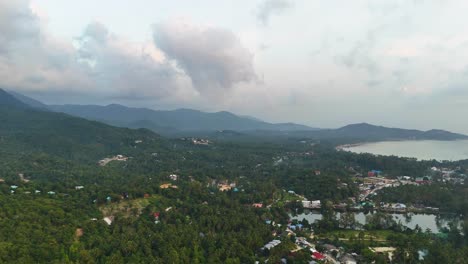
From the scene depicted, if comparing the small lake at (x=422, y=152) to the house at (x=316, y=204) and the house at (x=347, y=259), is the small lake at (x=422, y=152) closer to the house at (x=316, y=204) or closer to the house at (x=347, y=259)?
the house at (x=316, y=204)

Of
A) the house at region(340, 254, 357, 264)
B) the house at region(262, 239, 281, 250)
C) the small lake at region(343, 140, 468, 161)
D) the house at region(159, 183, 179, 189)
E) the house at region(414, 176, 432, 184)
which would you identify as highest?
the small lake at region(343, 140, 468, 161)

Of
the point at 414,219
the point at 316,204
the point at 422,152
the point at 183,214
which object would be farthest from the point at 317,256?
the point at 422,152

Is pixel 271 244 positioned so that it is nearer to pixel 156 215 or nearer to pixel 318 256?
pixel 318 256

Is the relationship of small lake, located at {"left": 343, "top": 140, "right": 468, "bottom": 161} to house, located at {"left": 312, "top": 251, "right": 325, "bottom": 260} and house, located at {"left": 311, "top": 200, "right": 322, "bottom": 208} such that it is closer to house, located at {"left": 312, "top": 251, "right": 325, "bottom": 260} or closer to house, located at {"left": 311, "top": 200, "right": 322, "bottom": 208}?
house, located at {"left": 311, "top": 200, "right": 322, "bottom": 208}

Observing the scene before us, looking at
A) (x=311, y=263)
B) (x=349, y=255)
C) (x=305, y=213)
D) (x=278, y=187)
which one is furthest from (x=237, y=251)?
(x=278, y=187)

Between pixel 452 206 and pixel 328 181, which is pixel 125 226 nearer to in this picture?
pixel 328 181

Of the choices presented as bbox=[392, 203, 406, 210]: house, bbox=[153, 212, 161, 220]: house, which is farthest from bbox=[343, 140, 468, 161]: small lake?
bbox=[153, 212, 161, 220]: house
